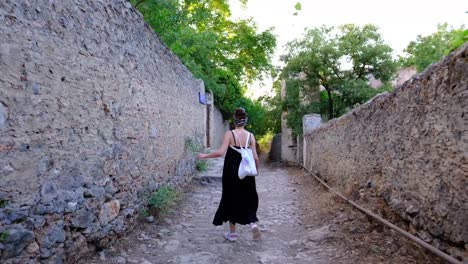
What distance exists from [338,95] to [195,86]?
632 centimetres

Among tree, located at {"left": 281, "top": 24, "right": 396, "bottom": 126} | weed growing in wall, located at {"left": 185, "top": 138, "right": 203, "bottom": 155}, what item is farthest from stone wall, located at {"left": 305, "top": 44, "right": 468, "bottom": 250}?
tree, located at {"left": 281, "top": 24, "right": 396, "bottom": 126}

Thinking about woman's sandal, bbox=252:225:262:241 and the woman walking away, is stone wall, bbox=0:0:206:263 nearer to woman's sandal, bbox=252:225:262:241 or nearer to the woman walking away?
the woman walking away

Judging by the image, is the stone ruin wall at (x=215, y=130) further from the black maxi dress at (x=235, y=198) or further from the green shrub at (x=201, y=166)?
the black maxi dress at (x=235, y=198)

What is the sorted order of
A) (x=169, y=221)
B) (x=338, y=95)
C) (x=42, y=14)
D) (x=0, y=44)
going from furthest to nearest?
(x=338, y=95) → (x=169, y=221) → (x=42, y=14) → (x=0, y=44)

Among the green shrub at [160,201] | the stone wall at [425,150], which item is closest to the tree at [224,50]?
the green shrub at [160,201]

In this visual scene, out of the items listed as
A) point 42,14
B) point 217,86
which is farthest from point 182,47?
point 42,14

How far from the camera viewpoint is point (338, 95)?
41.5 feet

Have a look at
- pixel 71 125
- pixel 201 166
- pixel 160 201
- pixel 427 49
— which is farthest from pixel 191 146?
pixel 427 49

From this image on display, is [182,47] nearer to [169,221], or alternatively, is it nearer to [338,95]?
[169,221]

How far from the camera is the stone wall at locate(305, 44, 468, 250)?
87.9 inches

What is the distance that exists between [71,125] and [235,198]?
1826 mm

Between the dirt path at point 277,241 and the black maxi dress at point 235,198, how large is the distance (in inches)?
9.8

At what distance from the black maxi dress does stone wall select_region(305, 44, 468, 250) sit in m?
1.40

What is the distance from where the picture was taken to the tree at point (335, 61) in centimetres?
1220
